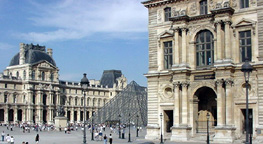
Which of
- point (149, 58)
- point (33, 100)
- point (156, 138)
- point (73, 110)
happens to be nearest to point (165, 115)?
point (156, 138)

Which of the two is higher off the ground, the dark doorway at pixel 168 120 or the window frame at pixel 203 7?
the window frame at pixel 203 7

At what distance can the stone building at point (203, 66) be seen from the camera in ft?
118

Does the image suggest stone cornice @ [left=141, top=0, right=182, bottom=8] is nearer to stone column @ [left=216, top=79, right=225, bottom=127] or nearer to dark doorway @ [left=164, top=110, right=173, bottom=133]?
stone column @ [left=216, top=79, right=225, bottom=127]

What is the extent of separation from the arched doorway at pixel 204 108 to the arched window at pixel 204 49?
245 cm

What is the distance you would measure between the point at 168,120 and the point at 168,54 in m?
6.37

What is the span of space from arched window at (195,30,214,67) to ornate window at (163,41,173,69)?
2778 mm

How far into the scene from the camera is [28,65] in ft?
379

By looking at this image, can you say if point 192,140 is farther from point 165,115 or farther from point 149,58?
point 149,58

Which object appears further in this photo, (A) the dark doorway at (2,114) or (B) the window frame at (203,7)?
(A) the dark doorway at (2,114)

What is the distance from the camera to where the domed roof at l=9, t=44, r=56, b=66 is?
119m

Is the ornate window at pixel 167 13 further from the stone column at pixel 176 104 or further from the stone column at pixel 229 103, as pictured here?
the stone column at pixel 229 103

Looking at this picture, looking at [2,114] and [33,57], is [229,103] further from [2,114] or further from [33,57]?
[33,57]

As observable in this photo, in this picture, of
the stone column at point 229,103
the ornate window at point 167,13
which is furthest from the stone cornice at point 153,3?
the stone column at point 229,103

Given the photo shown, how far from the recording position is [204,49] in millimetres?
38969
